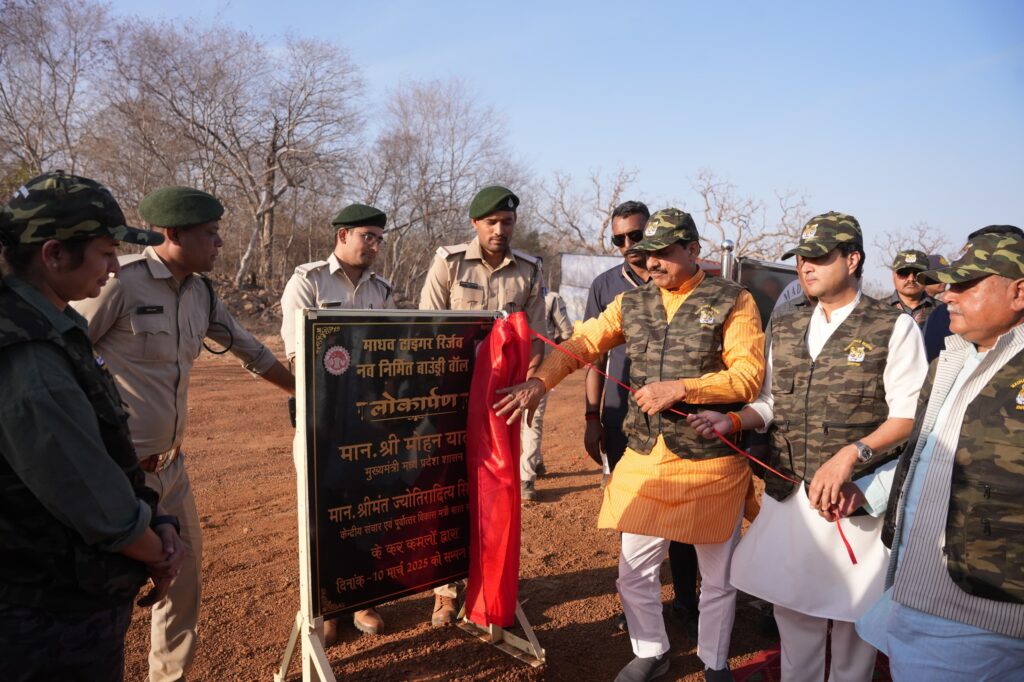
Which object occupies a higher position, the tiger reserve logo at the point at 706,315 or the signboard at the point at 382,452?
the tiger reserve logo at the point at 706,315

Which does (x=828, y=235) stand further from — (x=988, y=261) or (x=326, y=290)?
(x=326, y=290)

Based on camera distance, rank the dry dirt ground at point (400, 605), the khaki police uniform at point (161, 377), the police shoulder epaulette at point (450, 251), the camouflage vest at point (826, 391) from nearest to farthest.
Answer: the camouflage vest at point (826, 391) → the khaki police uniform at point (161, 377) → the dry dirt ground at point (400, 605) → the police shoulder epaulette at point (450, 251)

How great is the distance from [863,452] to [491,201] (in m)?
2.50

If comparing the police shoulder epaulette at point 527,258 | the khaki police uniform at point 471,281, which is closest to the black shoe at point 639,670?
the khaki police uniform at point 471,281

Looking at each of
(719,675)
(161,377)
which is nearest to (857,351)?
(719,675)

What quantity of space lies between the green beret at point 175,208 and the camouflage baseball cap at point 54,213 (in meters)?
1.02

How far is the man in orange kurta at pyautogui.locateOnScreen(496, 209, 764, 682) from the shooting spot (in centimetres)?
316

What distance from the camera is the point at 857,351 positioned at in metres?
2.83

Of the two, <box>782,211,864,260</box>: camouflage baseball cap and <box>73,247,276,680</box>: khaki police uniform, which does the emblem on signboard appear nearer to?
<box>73,247,276,680</box>: khaki police uniform

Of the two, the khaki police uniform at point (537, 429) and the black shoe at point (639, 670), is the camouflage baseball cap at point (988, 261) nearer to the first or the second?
the black shoe at point (639, 670)

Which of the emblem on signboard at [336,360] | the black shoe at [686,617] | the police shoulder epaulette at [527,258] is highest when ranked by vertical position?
the police shoulder epaulette at [527,258]

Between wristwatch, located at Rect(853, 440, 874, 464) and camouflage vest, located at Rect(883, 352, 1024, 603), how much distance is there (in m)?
0.56

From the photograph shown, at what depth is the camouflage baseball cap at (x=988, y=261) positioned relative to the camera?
6.82ft

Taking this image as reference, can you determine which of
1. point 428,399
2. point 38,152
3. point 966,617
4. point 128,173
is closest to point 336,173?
point 128,173
